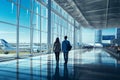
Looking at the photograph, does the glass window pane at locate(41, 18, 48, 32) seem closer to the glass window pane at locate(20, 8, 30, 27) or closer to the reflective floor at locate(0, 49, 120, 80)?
the glass window pane at locate(20, 8, 30, 27)

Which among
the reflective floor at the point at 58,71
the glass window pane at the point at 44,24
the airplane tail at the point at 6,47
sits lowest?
the reflective floor at the point at 58,71

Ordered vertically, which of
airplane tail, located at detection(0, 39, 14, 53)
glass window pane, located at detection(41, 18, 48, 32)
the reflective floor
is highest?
glass window pane, located at detection(41, 18, 48, 32)

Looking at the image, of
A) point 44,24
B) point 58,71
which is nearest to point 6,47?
point 44,24

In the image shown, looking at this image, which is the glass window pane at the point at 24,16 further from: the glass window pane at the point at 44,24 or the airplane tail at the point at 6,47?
the airplane tail at the point at 6,47

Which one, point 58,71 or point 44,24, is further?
point 44,24

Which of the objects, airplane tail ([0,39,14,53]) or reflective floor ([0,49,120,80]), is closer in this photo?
reflective floor ([0,49,120,80])

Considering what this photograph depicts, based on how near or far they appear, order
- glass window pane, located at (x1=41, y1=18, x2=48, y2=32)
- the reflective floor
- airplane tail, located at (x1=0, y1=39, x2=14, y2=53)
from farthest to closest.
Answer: airplane tail, located at (x1=0, y1=39, x2=14, y2=53) → glass window pane, located at (x1=41, y1=18, x2=48, y2=32) → the reflective floor

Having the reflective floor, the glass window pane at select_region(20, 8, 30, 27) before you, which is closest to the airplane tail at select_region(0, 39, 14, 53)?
the glass window pane at select_region(20, 8, 30, 27)

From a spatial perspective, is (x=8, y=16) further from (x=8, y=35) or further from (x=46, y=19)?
(x=46, y=19)

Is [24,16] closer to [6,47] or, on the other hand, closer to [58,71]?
[6,47]

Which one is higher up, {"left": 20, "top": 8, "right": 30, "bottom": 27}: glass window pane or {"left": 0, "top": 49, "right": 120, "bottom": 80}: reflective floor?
{"left": 20, "top": 8, "right": 30, "bottom": 27}: glass window pane

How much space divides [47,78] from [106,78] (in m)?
1.85

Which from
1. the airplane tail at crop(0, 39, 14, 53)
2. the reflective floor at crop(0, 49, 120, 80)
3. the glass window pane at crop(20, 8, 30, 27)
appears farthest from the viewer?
the airplane tail at crop(0, 39, 14, 53)

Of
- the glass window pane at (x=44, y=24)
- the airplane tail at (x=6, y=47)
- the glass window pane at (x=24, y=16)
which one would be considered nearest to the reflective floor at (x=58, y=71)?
the glass window pane at (x=24, y=16)
